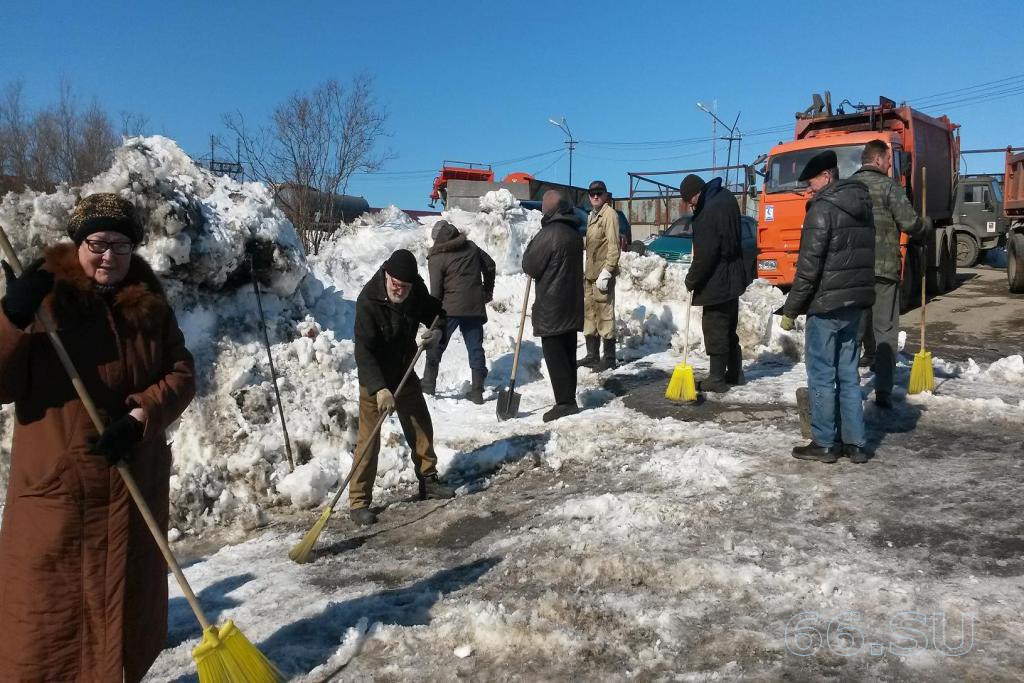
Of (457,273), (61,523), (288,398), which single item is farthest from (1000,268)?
(61,523)

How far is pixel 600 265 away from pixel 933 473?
14.2 ft

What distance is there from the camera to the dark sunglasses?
2.52 meters

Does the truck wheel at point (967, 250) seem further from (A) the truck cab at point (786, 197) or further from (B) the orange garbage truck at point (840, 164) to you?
(A) the truck cab at point (786, 197)

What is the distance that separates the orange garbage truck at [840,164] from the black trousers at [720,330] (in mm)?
4471

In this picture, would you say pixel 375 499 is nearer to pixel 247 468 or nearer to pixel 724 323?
pixel 247 468

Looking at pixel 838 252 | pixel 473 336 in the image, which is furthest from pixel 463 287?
pixel 838 252

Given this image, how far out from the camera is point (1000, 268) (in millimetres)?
19203

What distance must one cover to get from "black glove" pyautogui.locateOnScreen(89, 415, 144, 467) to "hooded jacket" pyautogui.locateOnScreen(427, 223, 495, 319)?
504 centimetres

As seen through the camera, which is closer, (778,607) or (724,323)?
(778,607)

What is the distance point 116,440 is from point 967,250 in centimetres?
2079

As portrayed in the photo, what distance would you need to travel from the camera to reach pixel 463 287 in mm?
7457

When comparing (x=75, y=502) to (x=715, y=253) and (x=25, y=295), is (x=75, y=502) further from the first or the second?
(x=715, y=253)

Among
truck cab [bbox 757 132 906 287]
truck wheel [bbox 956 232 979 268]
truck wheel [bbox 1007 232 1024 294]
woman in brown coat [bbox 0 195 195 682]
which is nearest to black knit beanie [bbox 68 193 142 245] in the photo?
woman in brown coat [bbox 0 195 195 682]

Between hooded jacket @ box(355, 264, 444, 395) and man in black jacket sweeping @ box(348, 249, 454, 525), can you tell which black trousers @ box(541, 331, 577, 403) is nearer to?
man in black jacket sweeping @ box(348, 249, 454, 525)
